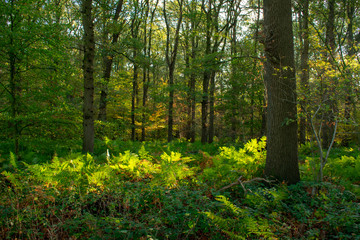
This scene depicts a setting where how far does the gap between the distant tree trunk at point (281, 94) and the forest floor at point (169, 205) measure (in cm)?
36

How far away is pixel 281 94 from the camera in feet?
12.8

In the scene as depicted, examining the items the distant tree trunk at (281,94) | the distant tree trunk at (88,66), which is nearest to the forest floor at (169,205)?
the distant tree trunk at (281,94)

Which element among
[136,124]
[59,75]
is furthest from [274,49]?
[136,124]

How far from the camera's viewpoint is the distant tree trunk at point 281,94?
384 centimetres

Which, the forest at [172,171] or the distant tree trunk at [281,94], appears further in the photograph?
the distant tree trunk at [281,94]

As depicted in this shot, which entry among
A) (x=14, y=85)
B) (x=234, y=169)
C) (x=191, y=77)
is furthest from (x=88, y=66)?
(x=191, y=77)

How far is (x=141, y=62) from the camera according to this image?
7152 millimetres

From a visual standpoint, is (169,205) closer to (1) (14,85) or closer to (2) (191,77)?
(1) (14,85)

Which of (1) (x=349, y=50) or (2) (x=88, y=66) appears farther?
(1) (x=349, y=50)

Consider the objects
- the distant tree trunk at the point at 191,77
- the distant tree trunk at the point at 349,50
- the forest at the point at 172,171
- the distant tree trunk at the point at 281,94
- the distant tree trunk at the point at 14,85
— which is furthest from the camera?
the distant tree trunk at the point at 191,77

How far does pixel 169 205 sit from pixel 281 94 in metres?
2.74

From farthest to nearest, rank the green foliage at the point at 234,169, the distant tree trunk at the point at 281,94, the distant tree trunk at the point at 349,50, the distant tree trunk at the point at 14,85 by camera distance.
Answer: the distant tree trunk at the point at 14,85 → the distant tree trunk at the point at 349,50 → the green foliage at the point at 234,169 → the distant tree trunk at the point at 281,94

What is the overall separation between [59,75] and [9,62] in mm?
1094

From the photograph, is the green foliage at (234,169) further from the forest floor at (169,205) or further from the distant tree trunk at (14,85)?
the distant tree trunk at (14,85)
